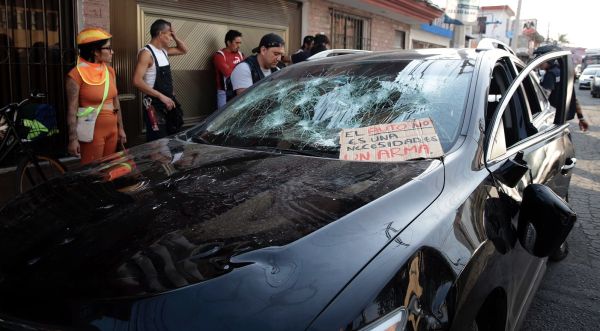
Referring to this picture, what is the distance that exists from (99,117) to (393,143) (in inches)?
110

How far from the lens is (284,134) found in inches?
100

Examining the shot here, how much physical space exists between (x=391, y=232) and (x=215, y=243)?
0.52 m

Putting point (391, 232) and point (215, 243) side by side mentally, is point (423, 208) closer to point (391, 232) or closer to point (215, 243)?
point (391, 232)

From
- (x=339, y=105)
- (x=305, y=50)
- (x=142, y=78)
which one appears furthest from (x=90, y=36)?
(x=305, y=50)

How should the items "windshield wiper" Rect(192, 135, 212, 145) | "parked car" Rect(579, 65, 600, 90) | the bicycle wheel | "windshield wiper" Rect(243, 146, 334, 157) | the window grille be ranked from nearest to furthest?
"windshield wiper" Rect(243, 146, 334, 157) → "windshield wiper" Rect(192, 135, 212, 145) → the bicycle wheel → the window grille → "parked car" Rect(579, 65, 600, 90)

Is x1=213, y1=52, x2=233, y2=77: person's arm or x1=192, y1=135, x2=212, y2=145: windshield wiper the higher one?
x1=213, y1=52, x2=233, y2=77: person's arm

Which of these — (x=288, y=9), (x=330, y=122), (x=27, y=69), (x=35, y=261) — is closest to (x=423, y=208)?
(x=330, y=122)

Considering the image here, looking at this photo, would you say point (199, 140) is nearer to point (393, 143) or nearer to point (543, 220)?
point (393, 143)

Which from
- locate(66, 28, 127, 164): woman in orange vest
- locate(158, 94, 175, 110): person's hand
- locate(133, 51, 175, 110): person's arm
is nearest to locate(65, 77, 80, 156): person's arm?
locate(66, 28, 127, 164): woman in orange vest

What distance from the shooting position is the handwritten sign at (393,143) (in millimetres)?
2068

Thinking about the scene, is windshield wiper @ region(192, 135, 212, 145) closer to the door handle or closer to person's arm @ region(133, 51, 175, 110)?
person's arm @ region(133, 51, 175, 110)

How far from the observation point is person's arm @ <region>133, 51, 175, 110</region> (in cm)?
455

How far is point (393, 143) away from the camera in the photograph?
2.14 m

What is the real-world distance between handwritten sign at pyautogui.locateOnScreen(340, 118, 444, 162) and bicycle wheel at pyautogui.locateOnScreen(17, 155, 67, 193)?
9.32 ft
